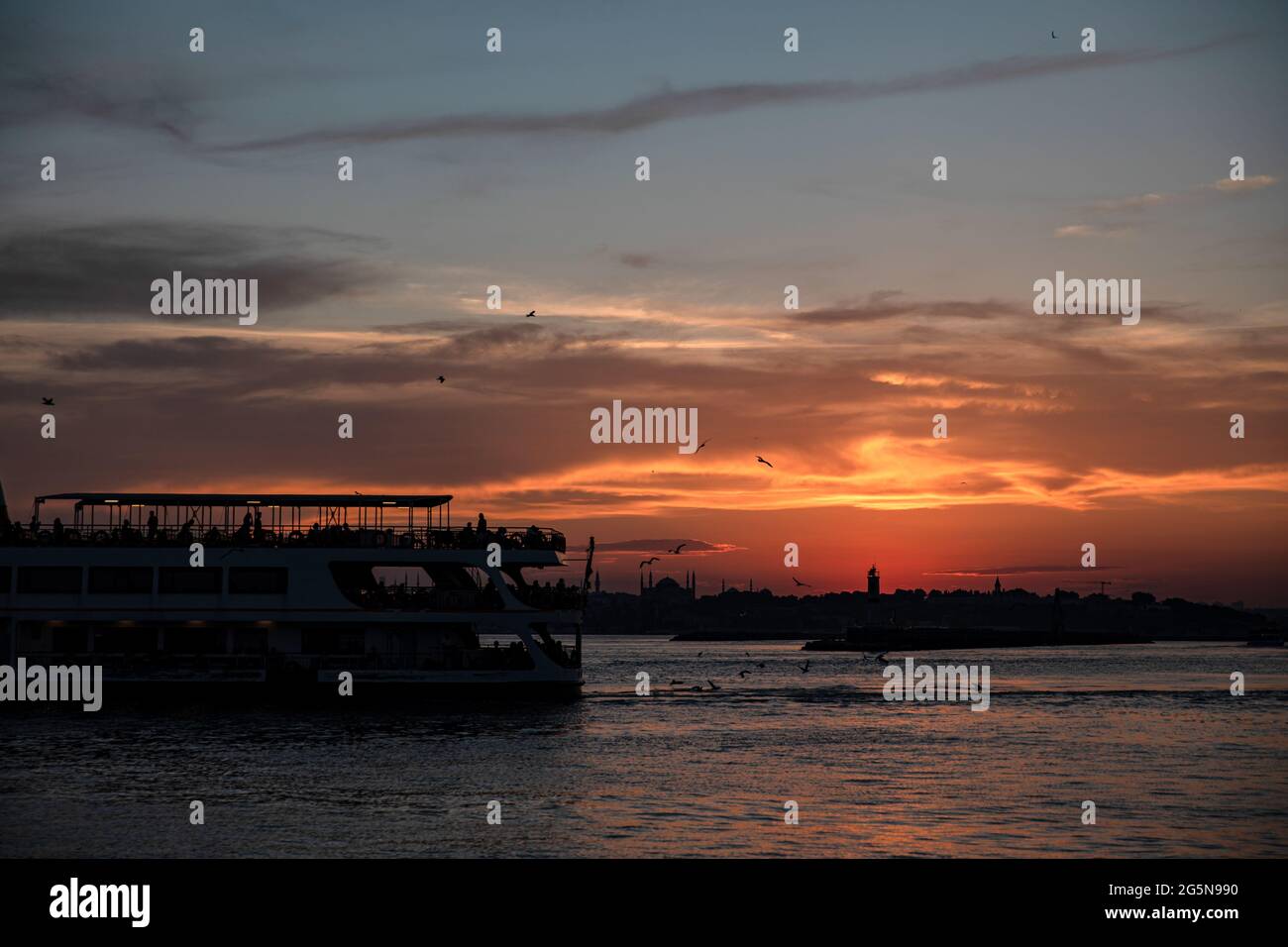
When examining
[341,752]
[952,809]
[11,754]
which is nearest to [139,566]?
[11,754]

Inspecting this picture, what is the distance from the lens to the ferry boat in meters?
46.8

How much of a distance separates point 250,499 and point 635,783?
21784mm

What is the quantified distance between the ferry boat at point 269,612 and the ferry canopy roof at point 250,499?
14 cm

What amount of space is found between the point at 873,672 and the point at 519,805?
92.5m

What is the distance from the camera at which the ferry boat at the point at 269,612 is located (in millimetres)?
46781
